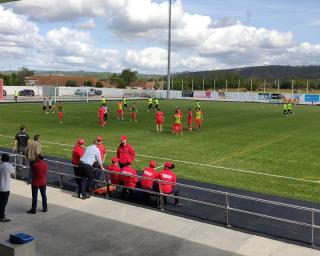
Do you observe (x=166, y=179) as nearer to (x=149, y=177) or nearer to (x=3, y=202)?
(x=149, y=177)

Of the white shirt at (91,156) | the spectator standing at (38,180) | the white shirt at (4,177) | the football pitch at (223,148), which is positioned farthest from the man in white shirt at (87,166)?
the football pitch at (223,148)

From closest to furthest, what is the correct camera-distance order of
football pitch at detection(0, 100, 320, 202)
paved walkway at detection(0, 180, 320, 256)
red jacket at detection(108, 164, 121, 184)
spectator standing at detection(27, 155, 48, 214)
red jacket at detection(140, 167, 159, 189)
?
1. paved walkway at detection(0, 180, 320, 256)
2. spectator standing at detection(27, 155, 48, 214)
3. red jacket at detection(140, 167, 159, 189)
4. red jacket at detection(108, 164, 121, 184)
5. football pitch at detection(0, 100, 320, 202)

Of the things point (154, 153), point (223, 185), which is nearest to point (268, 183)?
point (223, 185)

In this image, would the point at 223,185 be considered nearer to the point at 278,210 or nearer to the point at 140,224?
the point at 278,210

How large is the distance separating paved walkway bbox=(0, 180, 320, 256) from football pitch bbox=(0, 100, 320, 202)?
A: 4691mm

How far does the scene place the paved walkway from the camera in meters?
8.89

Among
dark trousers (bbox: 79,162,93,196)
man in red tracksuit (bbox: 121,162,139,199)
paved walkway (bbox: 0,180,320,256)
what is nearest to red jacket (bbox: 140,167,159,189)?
man in red tracksuit (bbox: 121,162,139,199)

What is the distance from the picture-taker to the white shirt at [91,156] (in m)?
12.4

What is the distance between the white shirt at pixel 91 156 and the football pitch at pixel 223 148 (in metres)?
4.43

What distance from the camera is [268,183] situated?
50.5 ft

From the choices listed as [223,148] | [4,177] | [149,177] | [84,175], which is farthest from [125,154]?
[223,148]

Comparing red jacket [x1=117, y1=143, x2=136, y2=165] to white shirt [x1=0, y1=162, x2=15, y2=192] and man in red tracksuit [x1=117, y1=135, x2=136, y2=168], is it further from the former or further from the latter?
white shirt [x1=0, y1=162, x2=15, y2=192]

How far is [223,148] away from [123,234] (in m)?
13.9

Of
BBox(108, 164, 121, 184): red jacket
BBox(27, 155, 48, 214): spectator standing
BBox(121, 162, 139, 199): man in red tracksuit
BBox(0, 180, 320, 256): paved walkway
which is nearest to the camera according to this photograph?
BBox(0, 180, 320, 256): paved walkway
